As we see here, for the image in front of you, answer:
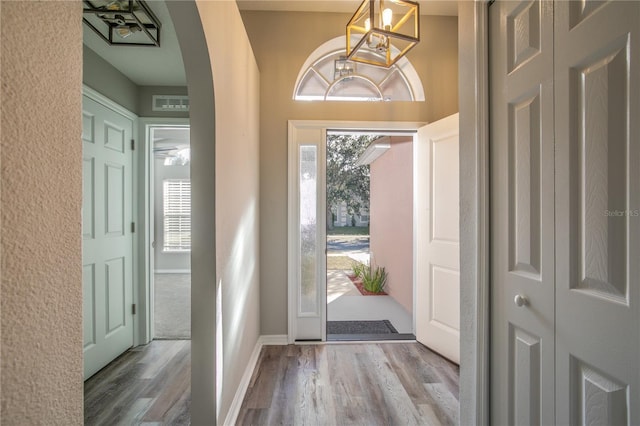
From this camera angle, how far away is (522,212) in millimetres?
1154

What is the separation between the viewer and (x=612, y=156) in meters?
0.84

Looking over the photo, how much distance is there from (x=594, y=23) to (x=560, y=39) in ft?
0.38

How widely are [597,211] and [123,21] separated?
2.67 m

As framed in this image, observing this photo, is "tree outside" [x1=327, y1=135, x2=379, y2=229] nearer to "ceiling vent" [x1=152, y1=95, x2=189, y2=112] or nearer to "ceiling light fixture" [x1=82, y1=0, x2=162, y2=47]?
"ceiling vent" [x1=152, y1=95, x2=189, y2=112]

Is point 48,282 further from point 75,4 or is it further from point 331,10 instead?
point 331,10

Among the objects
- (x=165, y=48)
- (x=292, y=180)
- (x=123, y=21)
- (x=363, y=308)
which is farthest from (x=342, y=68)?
(x=363, y=308)

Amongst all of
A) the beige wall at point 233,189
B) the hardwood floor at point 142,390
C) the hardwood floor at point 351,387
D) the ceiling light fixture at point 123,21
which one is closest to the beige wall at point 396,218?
the hardwood floor at point 351,387

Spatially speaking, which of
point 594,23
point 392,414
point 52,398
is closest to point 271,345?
point 392,414

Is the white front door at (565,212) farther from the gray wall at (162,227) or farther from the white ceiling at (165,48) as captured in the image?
the gray wall at (162,227)

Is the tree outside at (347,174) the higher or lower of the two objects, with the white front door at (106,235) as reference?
higher

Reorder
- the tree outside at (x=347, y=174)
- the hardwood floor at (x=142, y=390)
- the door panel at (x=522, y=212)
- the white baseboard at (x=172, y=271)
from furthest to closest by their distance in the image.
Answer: the tree outside at (x=347, y=174) → the white baseboard at (x=172, y=271) → the hardwood floor at (x=142, y=390) → the door panel at (x=522, y=212)

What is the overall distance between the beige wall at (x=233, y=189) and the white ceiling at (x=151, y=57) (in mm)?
558

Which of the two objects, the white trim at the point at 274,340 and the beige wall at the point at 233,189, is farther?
the white trim at the point at 274,340

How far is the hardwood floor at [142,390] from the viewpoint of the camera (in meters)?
1.91
